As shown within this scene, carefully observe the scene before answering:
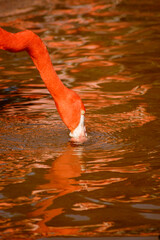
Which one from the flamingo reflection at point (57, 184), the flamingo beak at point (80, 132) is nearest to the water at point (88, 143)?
the flamingo reflection at point (57, 184)

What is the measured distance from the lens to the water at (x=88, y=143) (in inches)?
149

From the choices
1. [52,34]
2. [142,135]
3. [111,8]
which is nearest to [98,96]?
[142,135]

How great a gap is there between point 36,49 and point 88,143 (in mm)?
1103

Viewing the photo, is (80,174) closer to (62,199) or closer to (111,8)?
(62,199)

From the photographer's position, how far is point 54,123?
245 inches

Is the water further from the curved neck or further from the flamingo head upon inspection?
the curved neck

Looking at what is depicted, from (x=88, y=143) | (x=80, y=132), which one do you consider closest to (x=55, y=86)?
(x=80, y=132)

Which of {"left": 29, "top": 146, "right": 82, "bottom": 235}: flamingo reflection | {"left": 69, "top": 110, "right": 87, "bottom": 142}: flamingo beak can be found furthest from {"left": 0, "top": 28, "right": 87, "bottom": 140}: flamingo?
{"left": 29, "top": 146, "right": 82, "bottom": 235}: flamingo reflection

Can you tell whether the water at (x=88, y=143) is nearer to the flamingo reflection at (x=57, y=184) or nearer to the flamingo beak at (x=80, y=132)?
the flamingo reflection at (x=57, y=184)

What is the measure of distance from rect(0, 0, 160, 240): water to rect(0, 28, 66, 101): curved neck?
0.64 metres

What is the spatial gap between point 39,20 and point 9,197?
8.46 metres

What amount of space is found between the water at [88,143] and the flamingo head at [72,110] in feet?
0.86

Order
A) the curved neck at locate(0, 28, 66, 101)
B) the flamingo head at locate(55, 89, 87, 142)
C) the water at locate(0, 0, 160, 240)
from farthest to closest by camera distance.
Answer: the flamingo head at locate(55, 89, 87, 142), the curved neck at locate(0, 28, 66, 101), the water at locate(0, 0, 160, 240)

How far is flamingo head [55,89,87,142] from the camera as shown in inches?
195
